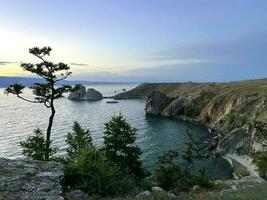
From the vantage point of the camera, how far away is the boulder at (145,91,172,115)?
161950 millimetres

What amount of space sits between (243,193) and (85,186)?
6.32m

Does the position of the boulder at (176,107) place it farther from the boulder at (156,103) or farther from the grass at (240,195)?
the grass at (240,195)

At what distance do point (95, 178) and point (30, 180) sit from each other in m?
2.56

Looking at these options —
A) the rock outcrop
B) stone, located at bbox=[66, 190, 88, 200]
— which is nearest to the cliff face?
the rock outcrop

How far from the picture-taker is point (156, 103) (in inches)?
6476

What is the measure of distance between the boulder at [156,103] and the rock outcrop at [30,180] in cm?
14367

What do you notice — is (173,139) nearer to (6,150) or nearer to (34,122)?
(6,150)

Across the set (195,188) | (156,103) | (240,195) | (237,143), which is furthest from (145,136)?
(240,195)

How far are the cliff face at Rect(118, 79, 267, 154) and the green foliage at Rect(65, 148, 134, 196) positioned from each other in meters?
50.8

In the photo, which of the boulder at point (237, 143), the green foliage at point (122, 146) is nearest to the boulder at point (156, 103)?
the boulder at point (237, 143)

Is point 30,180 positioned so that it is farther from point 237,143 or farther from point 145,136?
point 145,136

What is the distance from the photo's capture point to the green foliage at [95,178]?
51.3ft

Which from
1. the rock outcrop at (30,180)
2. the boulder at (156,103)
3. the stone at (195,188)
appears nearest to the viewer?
the rock outcrop at (30,180)

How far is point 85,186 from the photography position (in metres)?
15.6
